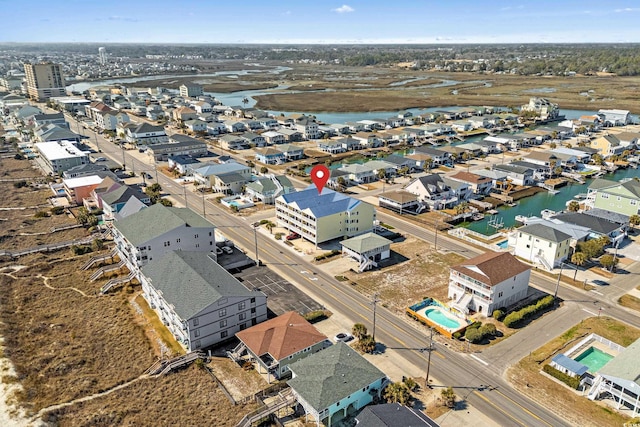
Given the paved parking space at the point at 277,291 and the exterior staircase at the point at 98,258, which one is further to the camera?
the exterior staircase at the point at 98,258

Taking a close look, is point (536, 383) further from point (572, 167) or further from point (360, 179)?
point (572, 167)

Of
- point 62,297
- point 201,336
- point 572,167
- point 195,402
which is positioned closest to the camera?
point 195,402

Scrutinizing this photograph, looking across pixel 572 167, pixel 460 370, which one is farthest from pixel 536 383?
pixel 572 167

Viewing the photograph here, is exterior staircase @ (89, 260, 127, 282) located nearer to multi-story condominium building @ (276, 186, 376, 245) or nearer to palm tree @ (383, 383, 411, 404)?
multi-story condominium building @ (276, 186, 376, 245)

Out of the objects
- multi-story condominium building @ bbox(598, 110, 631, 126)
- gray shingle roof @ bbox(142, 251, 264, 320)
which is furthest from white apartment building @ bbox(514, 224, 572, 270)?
multi-story condominium building @ bbox(598, 110, 631, 126)

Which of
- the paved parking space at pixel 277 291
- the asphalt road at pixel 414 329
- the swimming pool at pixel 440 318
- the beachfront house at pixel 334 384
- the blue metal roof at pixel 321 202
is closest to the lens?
the beachfront house at pixel 334 384

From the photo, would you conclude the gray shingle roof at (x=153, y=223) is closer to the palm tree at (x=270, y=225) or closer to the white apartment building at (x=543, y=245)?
the palm tree at (x=270, y=225)

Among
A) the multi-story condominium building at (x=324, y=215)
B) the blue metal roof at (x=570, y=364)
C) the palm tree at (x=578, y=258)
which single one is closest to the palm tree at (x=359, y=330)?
the blue metal roof at (x=570, y=364)
